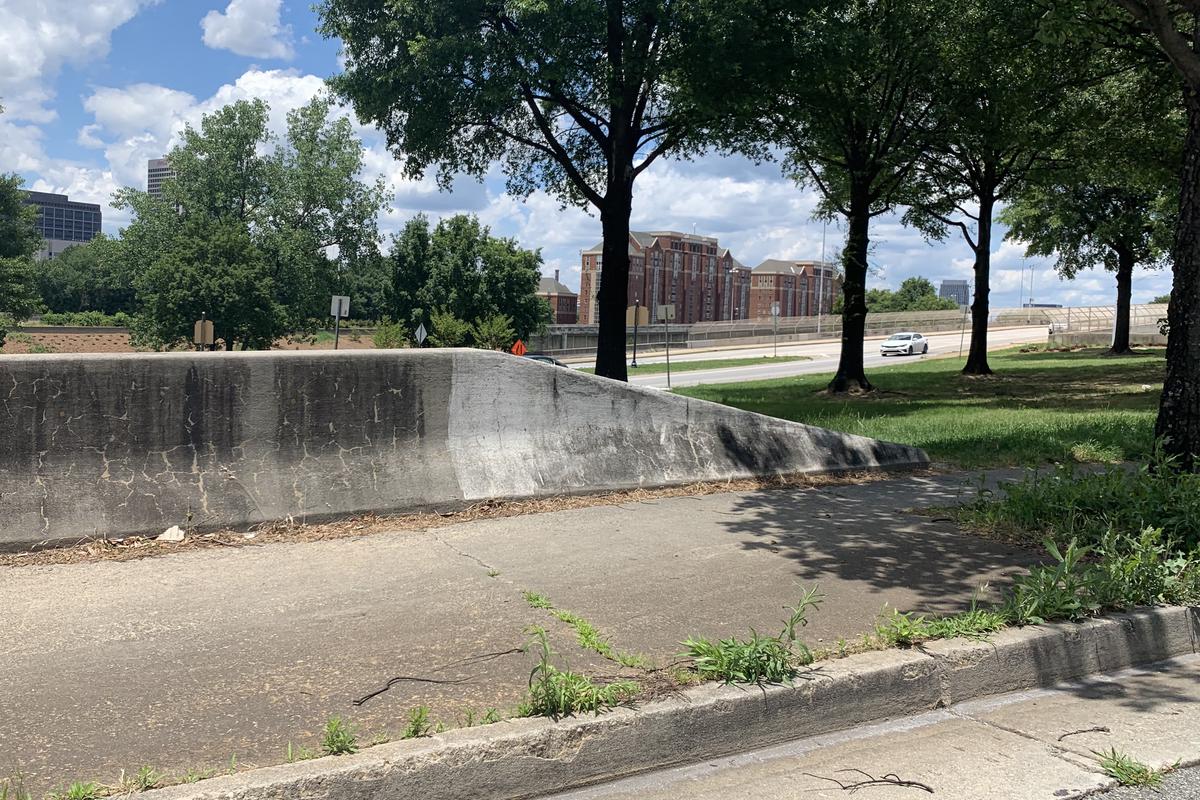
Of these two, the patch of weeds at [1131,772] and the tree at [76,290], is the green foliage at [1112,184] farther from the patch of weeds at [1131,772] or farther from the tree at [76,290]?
the tree at [76,290]

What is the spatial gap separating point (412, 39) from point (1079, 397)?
51.5ft

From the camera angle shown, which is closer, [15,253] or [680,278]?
[15,253]

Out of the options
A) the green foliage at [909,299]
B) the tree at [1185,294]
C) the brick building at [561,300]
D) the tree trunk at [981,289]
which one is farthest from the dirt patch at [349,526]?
the green foliage at [909,299]

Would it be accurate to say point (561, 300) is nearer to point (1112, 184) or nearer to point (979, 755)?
point (1112, 184)

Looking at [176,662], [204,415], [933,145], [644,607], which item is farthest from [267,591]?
[933,145]

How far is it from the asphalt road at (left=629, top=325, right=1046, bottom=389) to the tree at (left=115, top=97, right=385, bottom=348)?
2338cm

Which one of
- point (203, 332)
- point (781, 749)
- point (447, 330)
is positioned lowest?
point (781, 749)

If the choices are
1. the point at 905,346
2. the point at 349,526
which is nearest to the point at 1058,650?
the point at 349,526

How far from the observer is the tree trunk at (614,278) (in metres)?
20.1

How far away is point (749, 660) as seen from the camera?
4.06 meters

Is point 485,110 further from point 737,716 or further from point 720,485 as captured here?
point 737,716

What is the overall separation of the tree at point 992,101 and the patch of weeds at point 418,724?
15.8 m

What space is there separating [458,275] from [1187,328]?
6823 centimetres

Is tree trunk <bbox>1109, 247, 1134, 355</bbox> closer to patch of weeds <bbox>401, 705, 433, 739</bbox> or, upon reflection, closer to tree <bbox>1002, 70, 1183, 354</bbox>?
tree <bbox>1002, 70, 1183, 354</bbox>
